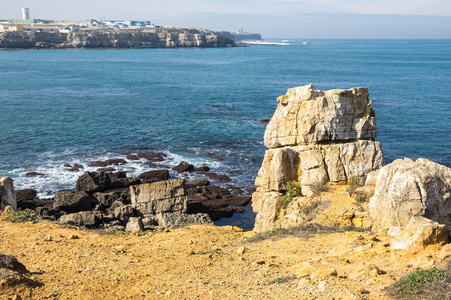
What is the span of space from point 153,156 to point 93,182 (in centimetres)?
979

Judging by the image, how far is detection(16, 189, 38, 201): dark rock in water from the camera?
104 ft

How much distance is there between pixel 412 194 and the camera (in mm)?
14672

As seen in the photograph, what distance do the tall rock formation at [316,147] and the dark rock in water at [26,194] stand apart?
19.4m

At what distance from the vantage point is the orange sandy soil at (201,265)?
11.5 meters

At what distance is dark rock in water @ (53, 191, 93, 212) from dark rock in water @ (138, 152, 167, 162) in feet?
39.3

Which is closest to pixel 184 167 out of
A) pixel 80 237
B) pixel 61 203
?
pixel 61 203

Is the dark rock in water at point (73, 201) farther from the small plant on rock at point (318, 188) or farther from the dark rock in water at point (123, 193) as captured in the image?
the small plant on rock at point (318, 188)

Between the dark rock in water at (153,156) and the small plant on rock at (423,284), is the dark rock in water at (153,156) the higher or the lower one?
the lower one

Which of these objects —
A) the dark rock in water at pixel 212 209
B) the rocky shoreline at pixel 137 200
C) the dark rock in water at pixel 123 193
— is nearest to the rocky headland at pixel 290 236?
the rocky shoreline at pixel 137 200

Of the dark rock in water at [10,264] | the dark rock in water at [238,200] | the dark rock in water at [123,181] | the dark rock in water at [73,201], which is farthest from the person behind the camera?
the dark rock in water at [123,181]

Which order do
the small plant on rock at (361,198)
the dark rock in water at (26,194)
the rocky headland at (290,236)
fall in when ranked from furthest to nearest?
1. the dark rock in water at (26,194)
2. the small plant on rock at (361,198)
3. the rocky headland at (290,236)

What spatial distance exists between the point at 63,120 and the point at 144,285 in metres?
48.3

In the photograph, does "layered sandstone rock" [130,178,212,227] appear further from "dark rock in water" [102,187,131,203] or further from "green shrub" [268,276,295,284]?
"green shrub" [268,276,295,284]

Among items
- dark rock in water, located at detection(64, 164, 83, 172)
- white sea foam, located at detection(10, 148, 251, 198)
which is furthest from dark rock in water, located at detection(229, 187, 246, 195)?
dark rock in water, located at detection(64, 164, 83, 172)
